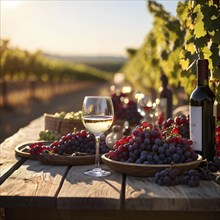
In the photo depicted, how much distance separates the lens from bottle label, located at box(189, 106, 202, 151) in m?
2.36

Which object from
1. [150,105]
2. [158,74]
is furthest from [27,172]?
[158,74]

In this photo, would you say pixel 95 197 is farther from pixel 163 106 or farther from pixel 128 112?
pixel 163 106

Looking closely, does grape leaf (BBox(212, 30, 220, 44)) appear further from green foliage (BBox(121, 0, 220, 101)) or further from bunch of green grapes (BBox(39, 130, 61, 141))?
bunch of green grapes (BBox(39, 130, 61, 141))

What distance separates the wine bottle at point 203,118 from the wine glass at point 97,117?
0.38m

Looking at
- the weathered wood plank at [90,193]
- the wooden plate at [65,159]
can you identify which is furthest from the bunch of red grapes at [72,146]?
the weathered wood plank at [90,193]

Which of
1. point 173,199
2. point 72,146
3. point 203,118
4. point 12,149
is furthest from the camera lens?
point 12,149

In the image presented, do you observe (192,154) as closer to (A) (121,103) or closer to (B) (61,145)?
(B) (61,145)

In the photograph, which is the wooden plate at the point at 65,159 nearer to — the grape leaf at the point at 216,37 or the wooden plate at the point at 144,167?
the wooden plate at the point at 144,167

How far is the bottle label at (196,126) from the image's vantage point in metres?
2.36

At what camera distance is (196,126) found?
2.38m

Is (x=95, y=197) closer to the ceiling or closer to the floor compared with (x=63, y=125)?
closer to the floor

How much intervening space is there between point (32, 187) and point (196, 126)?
790 mm

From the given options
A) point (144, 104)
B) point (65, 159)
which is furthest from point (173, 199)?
point (144, 104)

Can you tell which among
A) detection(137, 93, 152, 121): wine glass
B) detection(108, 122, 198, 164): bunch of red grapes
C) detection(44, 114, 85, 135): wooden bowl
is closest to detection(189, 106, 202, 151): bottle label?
detection(108, 122, 198, 164): bunch of red grapes
